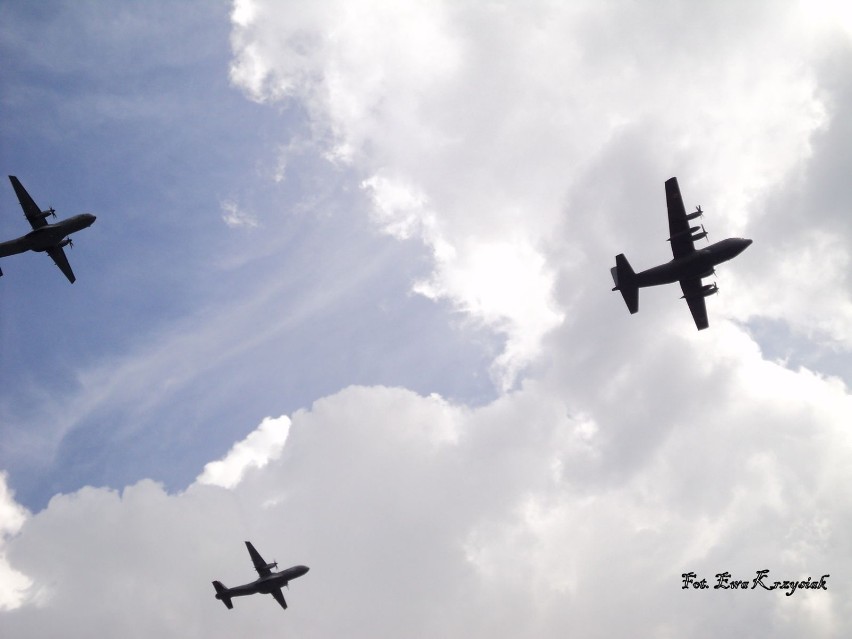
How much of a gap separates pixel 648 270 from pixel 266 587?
7909cm

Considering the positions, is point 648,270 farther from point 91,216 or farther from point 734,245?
point 91,216

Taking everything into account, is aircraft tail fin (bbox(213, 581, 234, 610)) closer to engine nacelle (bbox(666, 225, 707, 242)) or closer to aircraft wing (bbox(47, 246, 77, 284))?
aircraft wing (bbox(47, 246, 77, 284))

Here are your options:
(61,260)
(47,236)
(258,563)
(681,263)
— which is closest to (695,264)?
(681,263)

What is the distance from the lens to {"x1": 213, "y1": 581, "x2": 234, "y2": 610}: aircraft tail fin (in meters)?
101

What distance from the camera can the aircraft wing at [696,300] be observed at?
2640 inches

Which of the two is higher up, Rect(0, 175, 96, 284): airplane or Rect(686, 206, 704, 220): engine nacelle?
Rect(686, 206, 704, 220): engine nacelle

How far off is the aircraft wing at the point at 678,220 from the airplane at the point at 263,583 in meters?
76.0

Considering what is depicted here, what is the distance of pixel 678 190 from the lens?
63.4m

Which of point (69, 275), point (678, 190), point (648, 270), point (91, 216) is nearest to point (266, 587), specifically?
point (69, 275)

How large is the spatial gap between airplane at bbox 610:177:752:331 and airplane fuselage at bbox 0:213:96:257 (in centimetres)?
6796

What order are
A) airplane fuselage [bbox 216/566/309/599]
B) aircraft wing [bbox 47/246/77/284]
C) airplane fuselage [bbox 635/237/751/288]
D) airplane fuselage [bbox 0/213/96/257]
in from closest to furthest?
1. airplane fuselage [bbox 635/237/751/288]
2. airplane fuselage [bbox 0/213/96/257]
3. aircraft wing [bbox 47/246/77/284]
4. airplane fuselage [bbox 216/566/309/599]

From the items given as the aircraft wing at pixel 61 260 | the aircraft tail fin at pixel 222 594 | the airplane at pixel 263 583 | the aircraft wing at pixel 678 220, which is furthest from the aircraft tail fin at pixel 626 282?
the aircraft tail fin at pixel 222 594

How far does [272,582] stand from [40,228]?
64644 millimetres

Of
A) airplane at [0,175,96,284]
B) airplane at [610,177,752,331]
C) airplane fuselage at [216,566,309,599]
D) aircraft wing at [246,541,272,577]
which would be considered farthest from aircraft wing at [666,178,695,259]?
aircraft wing at [246,541,272,577]
